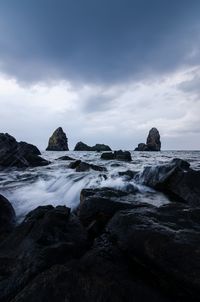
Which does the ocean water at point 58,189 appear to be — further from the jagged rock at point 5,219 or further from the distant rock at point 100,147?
the distant rock at point 100,147

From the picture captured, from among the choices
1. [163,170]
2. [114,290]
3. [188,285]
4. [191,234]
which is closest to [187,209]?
[191,234]

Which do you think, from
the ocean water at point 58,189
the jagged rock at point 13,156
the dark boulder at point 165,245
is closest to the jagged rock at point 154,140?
the jagged rock at point 13,156

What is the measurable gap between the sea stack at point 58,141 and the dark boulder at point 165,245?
103 m

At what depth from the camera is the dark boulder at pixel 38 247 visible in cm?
392

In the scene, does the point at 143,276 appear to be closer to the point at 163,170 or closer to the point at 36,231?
the point at 36,231

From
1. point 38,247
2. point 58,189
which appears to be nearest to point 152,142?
point 58,189

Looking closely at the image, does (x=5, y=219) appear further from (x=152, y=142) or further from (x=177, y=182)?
(x=152, y=142)

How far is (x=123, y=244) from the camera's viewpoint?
409cm

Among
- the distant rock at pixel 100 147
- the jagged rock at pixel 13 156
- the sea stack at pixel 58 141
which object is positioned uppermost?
the sea stack at pixel 58 141

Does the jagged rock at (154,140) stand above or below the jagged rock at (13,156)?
above

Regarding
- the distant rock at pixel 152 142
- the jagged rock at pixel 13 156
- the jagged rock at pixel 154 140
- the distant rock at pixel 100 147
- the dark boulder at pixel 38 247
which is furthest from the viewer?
the jagged rock at pixel 154 140

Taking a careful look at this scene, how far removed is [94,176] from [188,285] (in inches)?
411

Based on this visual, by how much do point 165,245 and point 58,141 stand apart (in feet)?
348

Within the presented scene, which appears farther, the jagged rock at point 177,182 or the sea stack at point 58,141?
the sea stack at point 58,141
